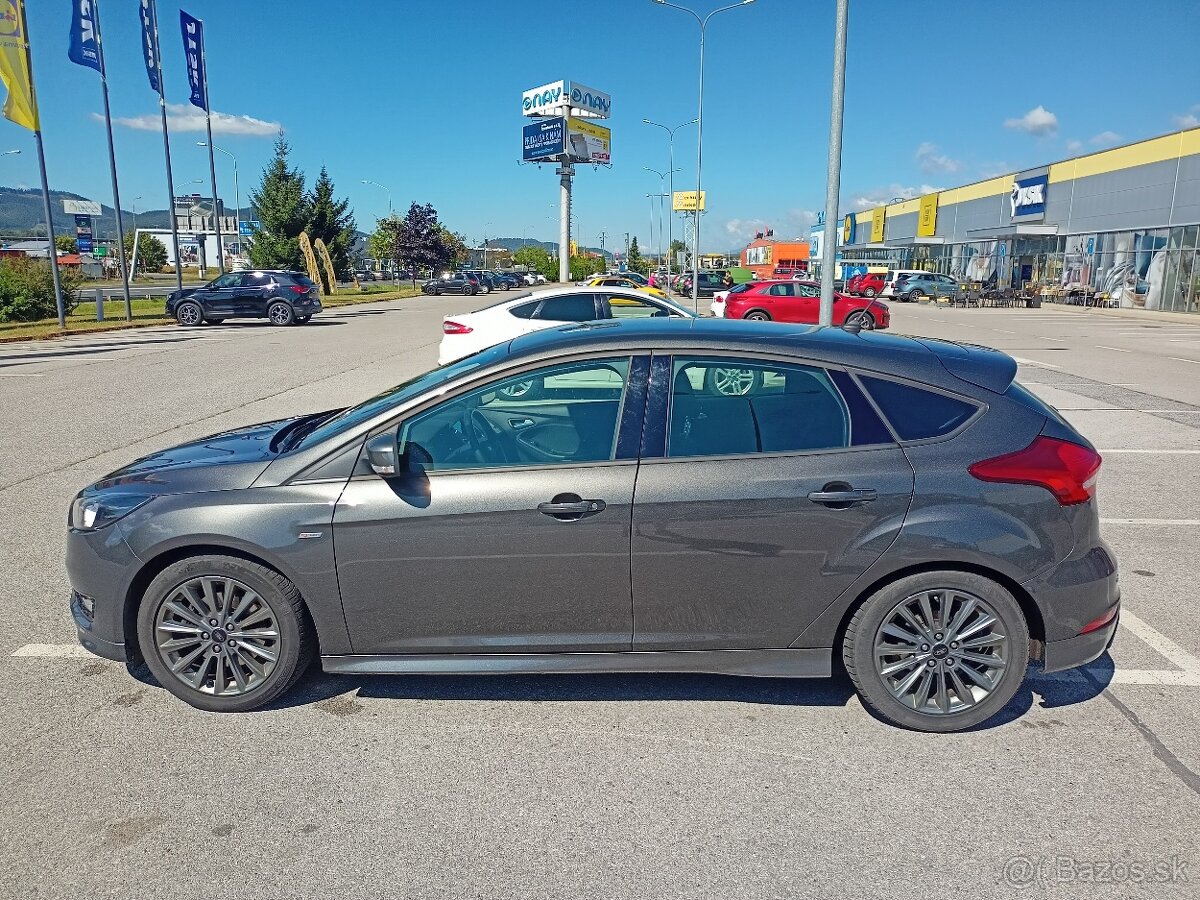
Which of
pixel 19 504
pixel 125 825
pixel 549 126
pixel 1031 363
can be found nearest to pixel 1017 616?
pixel 125 825

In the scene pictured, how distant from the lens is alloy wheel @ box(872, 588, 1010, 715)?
335 centimetres

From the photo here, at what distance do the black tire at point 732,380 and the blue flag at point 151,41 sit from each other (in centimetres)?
3029

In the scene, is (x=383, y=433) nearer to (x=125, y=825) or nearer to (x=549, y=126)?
(x=125, y=825)

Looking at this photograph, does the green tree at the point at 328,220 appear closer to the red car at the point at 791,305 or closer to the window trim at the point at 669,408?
the red car at the point at 791,305

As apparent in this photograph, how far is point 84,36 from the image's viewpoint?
23.2 m

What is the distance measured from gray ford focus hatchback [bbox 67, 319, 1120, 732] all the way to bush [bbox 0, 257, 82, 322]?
26217 mm

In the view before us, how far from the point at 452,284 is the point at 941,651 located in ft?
190

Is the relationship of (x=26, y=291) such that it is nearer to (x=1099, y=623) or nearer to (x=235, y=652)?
(x=235, y=652)

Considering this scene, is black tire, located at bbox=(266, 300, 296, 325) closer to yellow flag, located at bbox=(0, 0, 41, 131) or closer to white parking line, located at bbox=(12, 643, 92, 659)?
yellow flag, located at bbox=(0, 0, 41, 131)

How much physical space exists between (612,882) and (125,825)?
1635 mm

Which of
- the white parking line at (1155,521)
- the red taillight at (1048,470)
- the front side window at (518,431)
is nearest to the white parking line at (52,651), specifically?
the front side window at (518,431)

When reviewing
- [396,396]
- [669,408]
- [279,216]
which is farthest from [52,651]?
[279,216]

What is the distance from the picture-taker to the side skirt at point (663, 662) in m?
3.42

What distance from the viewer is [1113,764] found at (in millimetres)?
3191
